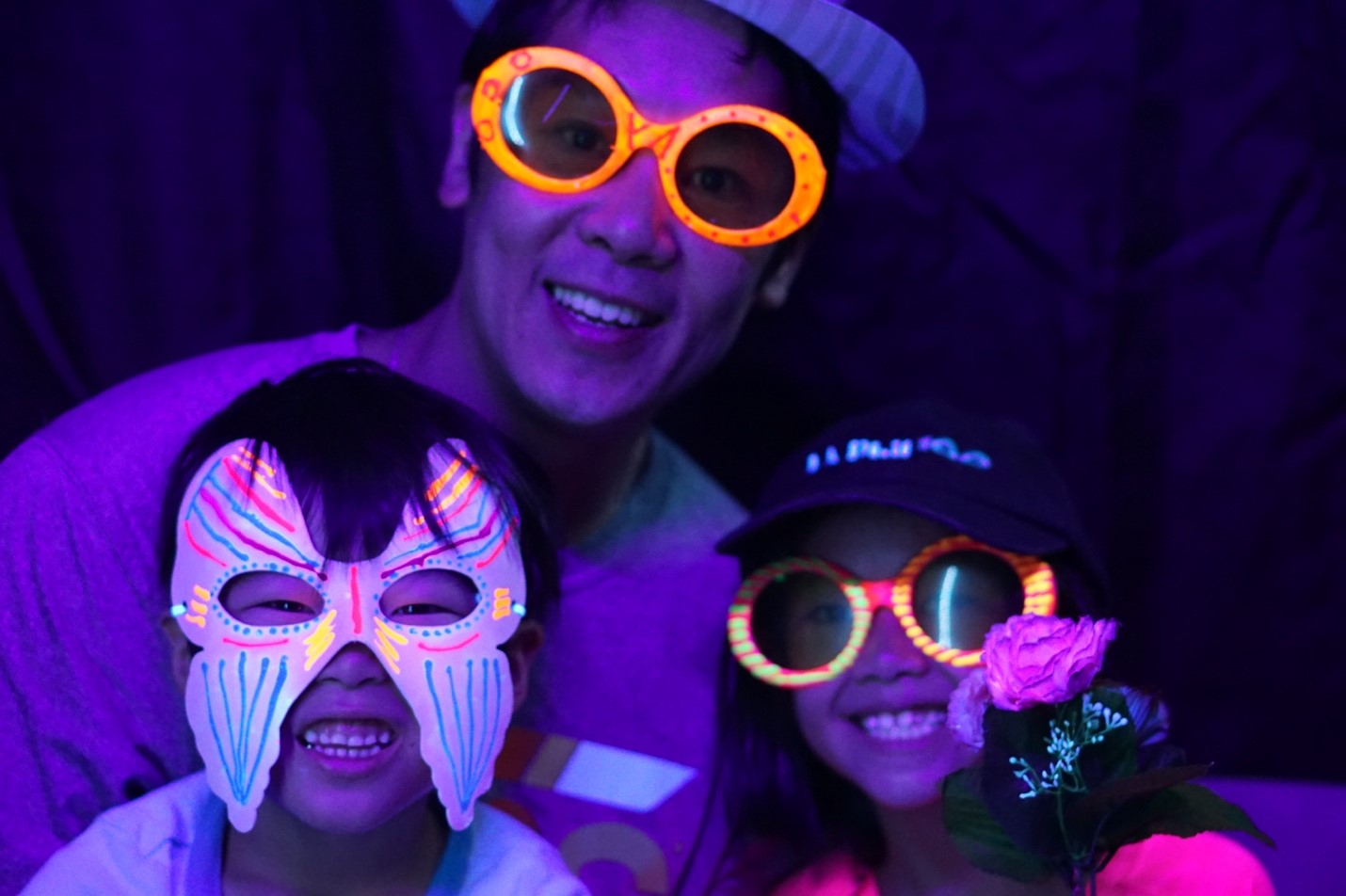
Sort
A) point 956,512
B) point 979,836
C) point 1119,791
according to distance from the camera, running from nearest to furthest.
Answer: point 1119,791, point 979,836, point 956,512

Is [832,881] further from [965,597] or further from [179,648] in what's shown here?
[179,648]

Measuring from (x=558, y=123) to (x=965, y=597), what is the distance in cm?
67

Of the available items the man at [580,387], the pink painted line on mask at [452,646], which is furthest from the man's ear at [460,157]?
the pink painted line on mask at [452,646]

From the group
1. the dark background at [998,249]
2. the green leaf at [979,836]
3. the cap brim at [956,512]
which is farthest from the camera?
the dark background at [998,249]

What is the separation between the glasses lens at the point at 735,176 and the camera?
69.1 inches

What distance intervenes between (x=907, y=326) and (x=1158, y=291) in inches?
13.6

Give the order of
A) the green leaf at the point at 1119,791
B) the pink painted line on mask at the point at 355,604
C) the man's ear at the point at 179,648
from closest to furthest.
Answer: the green leaf at the point at 1119,791 < the pink painted line on mask at the point at 355,604 < the man's ear at the point at 179,648

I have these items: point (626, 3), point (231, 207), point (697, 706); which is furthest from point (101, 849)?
point (626, 3)

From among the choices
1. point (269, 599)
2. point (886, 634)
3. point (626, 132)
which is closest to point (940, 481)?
point (886, 634)

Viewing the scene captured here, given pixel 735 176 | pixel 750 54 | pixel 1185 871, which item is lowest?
pixel 1185 871

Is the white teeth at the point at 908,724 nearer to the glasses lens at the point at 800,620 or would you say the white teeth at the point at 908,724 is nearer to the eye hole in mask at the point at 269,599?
the glasses lens at the point at 800,620

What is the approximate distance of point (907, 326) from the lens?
7.54 ft

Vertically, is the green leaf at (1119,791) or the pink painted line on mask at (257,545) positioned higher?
the green leaf at (1119,791)

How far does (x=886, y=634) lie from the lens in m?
1.71
